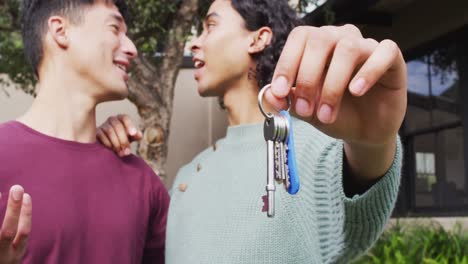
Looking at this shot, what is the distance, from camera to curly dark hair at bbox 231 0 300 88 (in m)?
2.64

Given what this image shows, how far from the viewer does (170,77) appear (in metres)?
5.91

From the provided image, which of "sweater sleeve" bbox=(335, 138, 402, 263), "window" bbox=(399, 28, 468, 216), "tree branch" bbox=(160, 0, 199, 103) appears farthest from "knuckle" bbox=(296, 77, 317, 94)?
"window" bbox=(399, 28, 468, 216)

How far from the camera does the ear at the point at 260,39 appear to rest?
8.97 ft

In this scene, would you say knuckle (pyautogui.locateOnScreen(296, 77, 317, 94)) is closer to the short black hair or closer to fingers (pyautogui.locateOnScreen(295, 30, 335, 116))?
fingers (pyautogui.locateOnScreen(295, 30, 335, 116))

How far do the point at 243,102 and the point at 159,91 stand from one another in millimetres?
3277

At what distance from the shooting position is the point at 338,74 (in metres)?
1.15

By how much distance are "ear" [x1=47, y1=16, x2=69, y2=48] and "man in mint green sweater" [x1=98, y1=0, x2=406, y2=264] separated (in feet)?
1.27

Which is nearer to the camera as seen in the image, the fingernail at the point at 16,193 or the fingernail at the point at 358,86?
the fingernail at the point at 358,86

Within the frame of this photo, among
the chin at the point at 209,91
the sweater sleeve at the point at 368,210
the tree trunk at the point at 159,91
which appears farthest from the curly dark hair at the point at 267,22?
the tree trunk at the point at 159,91

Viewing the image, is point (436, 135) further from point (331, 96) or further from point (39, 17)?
point (331, 96)

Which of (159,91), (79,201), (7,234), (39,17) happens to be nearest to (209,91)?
(79,201)

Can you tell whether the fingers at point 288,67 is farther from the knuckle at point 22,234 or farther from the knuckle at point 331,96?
the knuckle at point 22,234

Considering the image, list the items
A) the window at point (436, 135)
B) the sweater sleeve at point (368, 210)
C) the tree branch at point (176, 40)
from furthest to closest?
the window at point (436, 135), the tree branch at point (176, 40), the sweater sleeve at point (368, 210)

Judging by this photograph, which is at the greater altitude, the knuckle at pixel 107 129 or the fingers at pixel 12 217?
the knuckle at pixel 107 129
